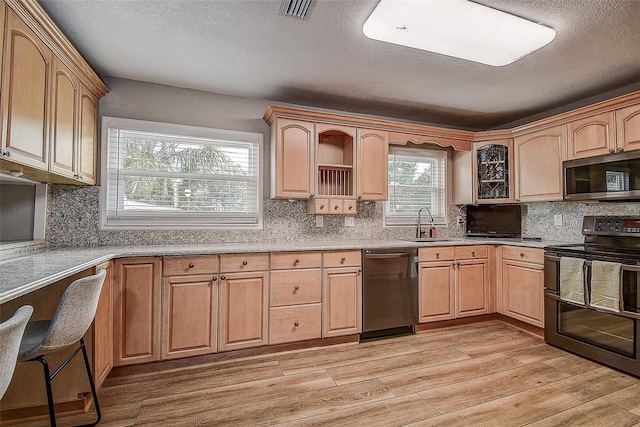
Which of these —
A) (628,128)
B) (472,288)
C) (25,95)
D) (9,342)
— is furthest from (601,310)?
(25,95)

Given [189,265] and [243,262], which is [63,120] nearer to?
[189,265]

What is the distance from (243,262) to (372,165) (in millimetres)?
1668

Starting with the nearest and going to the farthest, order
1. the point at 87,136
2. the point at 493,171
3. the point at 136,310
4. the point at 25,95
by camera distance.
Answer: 1. the point at 25,95
2. the point at 136,310
3. the point at 87,136
4. the point at 493,171

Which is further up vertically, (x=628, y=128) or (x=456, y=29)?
(x=456, y=29)

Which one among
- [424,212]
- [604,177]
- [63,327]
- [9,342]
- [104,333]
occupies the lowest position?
[104,333]

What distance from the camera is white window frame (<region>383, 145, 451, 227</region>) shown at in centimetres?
388

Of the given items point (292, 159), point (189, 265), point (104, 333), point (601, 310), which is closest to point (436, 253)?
point (601, 310)

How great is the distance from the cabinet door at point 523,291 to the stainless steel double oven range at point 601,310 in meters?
0.13

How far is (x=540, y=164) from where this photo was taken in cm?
339

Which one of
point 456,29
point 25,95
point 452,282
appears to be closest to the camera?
point 25,95

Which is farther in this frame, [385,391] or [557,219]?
[557,219]

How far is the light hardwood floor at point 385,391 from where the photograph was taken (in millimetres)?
1855

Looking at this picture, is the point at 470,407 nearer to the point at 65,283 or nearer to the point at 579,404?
the point at 579,404

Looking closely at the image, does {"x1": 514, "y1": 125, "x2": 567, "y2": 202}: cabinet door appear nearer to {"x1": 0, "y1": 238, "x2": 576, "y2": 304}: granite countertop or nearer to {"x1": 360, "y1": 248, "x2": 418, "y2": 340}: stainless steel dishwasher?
{"x1": 0, "y1": 238, "x2": 576, "y2": 304}: granite countertop
